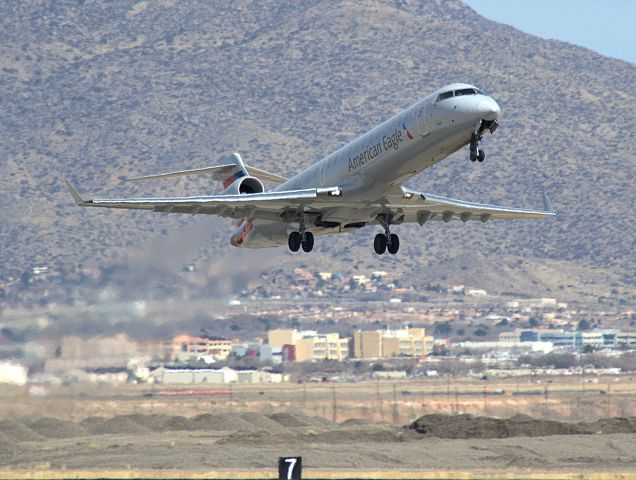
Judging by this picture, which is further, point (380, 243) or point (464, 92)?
point (380, 243)

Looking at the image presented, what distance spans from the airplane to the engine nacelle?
0.04 meters

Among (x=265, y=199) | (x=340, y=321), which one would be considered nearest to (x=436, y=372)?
(x=340, y=321)

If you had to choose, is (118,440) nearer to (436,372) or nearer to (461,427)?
(461,427)

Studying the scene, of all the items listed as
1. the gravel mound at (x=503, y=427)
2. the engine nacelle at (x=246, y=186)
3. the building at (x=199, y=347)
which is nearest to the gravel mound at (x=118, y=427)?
the building at (x=199, y=347)

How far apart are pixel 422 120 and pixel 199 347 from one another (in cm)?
4226

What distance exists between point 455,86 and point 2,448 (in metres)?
26.6

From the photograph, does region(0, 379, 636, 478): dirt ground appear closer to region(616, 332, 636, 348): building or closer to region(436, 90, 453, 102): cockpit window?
region(436, 90, 453, 102): cockpit window

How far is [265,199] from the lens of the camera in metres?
57.3

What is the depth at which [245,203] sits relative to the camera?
57.7 m

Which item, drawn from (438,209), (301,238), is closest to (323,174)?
(301,238)

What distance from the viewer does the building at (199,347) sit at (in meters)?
75.8

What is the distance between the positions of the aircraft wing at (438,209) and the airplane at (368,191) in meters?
0.05

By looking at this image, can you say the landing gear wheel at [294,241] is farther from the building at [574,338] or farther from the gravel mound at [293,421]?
the building at [574,338]

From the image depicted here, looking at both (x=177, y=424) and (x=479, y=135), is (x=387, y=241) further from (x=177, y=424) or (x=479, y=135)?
(x=177, y=424)
